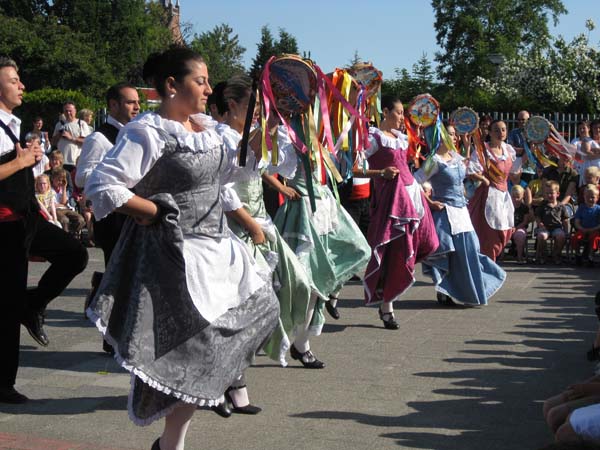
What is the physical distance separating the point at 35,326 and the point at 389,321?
2.83m

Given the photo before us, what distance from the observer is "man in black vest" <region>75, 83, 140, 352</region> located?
589 cm

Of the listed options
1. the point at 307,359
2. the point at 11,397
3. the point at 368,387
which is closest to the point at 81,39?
the point at 307,359

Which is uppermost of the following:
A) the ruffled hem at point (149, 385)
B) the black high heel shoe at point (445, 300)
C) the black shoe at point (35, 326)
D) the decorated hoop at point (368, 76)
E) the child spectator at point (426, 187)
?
the decorated hoop at point (368, 76)

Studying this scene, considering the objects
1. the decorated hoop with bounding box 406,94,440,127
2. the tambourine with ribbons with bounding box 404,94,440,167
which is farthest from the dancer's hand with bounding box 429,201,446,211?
the decorated hoop with bounding box 406,94,440,127

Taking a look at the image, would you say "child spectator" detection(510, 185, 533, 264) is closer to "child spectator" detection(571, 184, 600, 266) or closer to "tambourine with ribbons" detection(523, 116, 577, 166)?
"tambourine with ribbons" detection(523, 116, 577, 166)

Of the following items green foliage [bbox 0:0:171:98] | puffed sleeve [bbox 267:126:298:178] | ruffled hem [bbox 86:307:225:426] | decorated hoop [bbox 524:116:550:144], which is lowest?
ruffled hem [bbox 86:307:225:426]

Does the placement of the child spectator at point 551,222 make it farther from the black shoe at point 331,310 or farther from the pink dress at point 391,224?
the black shoe at point 331,310

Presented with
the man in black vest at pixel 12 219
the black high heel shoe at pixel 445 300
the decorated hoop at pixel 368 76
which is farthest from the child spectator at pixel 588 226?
the man in black vest at pixel 12 219

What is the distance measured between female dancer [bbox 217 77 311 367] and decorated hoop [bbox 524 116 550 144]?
8.42 metres

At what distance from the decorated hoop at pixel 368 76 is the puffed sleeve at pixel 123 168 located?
3822mm

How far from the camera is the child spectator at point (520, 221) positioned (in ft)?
41.7

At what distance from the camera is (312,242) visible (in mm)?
6254

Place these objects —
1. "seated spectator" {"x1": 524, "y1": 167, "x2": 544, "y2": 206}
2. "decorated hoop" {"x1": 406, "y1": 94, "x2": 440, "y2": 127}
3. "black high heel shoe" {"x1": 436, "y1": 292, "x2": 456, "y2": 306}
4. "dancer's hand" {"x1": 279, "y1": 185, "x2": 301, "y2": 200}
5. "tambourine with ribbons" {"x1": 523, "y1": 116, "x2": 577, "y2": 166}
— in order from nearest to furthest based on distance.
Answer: "dancer's hand" {"x1": 279, "y1": 185, "x2": 301, "y2": 200}
"decorated hoop" {"x1": 406, "y1": 94, "x2": 440, "y2": 127}
"black high heel shoe" {"x1": 436, "y1": 292, "x2": 456, "y2": 306}
"tambourine with ribbons" {"x1": 523, "y1": 116, "x2": 577, "y2": 166}
"seated spectator" {"x1": 524, "y1": 167, "x2": 544, "y2": 206}

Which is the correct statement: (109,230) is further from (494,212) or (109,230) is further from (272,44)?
(272,44)
